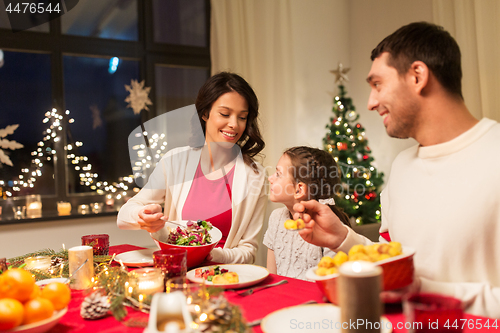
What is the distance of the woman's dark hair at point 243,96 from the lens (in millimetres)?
2193

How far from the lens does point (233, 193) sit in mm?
2188

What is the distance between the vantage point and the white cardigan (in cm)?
212

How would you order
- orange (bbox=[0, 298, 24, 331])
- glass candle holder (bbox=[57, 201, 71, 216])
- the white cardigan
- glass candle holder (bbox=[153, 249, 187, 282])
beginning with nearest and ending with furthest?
1. orange (bbox=[0, 298, 24, 331])
2. glass candle holder (bbox=[153, 249, 187, 282])
3. the white cardigan
4. glass candle holder (bbox=[57, 201, 71, 216])

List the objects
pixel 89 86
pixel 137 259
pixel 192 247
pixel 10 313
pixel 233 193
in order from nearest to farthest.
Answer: pixel 10 313, pixel 192 247, pixel 137 259, pixel 233 193, pixel 89 86

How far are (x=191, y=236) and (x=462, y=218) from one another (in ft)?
3.03

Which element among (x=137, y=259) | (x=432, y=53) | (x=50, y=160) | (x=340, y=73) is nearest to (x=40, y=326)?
(x=137, y=259)

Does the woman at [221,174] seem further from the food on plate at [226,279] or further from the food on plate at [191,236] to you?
the food on plate at [226,279]

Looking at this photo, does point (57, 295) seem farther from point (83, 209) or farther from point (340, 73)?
point (340, 73)

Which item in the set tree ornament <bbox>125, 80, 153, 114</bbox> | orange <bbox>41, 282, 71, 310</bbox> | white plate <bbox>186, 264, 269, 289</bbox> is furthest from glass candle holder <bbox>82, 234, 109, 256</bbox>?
tree ornament <bbox>125, 80, 153, 114</bbox>

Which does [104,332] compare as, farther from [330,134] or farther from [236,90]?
[330,134]

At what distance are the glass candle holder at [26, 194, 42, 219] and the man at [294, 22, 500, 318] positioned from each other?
293 centimetres

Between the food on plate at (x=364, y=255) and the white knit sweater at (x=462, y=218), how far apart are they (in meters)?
0.23

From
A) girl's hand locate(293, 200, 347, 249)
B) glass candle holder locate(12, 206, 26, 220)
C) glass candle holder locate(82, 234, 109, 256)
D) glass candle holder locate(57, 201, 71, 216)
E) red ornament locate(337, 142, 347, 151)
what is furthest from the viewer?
red ornament locate(337, 142, 347, 151)

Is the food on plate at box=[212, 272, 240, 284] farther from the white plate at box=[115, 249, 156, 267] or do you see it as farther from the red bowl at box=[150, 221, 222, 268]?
the white plate at box=[115, 249, 156, 267]
